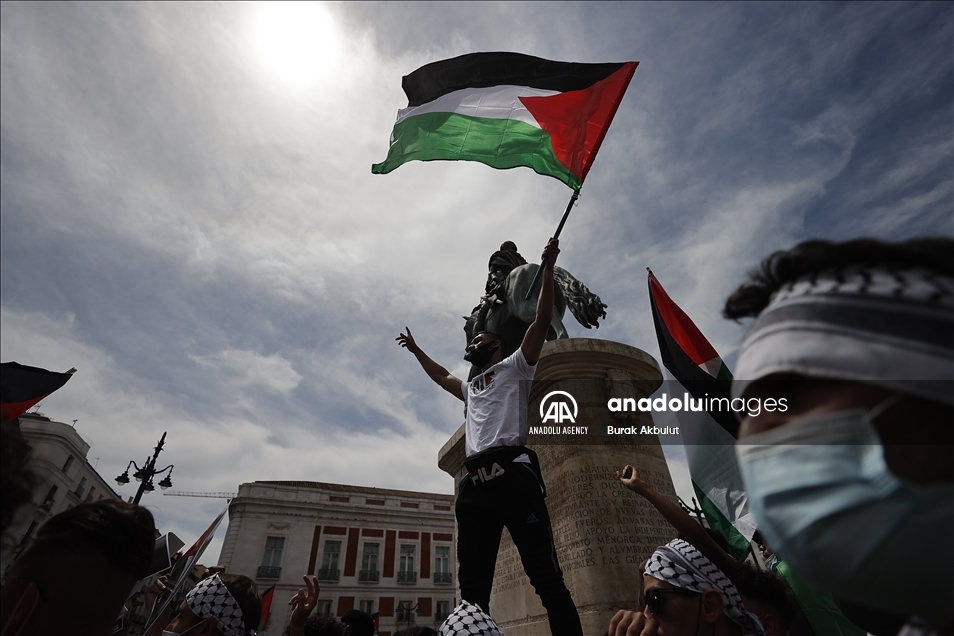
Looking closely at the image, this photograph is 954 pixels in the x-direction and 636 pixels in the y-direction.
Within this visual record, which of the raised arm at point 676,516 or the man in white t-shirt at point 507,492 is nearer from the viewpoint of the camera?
the raised arm at point 676,516

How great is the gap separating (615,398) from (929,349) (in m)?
4.97

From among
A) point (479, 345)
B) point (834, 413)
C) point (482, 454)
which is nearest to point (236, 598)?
point (482, 454)

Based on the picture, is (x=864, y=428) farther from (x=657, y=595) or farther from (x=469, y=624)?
(x=469, y=624)

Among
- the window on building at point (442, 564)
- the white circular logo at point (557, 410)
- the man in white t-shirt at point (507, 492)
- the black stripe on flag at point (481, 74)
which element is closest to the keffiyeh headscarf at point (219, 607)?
the man in white t-shirt at point (507, 492)

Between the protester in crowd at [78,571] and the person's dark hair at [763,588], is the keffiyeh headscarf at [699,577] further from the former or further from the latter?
the protester in crowd at [78,571]

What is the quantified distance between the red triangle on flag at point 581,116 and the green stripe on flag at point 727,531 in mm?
2869

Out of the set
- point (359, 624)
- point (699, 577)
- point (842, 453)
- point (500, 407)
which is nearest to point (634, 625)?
point (699, 577)

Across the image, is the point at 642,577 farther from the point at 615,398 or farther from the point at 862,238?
the point at 615,398

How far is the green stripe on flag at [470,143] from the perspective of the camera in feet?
15.8

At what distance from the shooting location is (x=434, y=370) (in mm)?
3879

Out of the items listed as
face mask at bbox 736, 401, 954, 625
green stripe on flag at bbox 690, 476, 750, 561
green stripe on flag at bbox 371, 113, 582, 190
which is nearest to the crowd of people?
face mask at bbox 736, 401, 954, 625

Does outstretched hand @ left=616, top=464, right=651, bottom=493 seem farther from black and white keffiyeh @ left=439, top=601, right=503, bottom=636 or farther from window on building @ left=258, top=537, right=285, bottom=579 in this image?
window on building @ left=258, top=537, right=285, bottom=579

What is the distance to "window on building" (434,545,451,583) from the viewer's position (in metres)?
34.0

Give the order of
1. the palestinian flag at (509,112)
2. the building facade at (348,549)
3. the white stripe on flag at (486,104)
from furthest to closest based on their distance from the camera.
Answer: the building facade at (348,549) < the white stripe on flag at (486,104) < the palestinian flag at (509,112)
